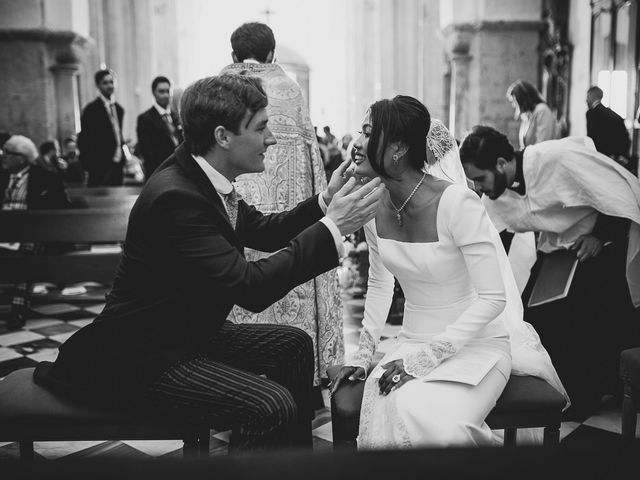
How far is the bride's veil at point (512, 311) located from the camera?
2.30 meters

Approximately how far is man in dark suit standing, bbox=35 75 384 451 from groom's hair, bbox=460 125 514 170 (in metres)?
1.38

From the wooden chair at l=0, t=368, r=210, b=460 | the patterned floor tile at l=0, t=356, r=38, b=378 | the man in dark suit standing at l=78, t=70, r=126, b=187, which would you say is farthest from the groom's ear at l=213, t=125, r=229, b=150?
the man in dark suit standing at l=78, t=70, r=126, b=187

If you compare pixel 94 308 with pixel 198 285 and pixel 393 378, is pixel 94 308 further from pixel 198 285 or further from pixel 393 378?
pixel 393 378

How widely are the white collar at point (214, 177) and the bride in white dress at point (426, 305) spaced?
0.44 meters

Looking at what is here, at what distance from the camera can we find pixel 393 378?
206 centimetres

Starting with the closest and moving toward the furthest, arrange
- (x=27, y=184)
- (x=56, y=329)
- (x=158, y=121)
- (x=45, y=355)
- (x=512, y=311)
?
(x=512, y=311)
(x=45, y=355)
(x=56, y=329)
(x=27, y=184)
(x=158, y=121)

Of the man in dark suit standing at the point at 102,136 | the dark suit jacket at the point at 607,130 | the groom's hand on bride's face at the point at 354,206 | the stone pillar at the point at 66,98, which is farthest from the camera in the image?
the stone pillar at the point at 66,98

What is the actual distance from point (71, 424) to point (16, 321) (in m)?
3.77

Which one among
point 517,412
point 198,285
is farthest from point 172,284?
point 517,412

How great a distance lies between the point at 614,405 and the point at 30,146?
4848 mm

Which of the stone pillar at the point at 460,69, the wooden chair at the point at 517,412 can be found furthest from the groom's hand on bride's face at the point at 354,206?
the stone pillar at the point at 460,69

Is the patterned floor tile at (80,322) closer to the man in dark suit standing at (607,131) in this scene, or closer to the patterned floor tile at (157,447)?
the patterned floor tile at (157,447)

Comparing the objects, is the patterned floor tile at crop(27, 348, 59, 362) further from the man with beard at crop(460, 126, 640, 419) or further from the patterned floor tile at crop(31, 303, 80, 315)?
the man with beard at crop(460, 126, 640, 419)

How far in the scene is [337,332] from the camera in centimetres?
367
